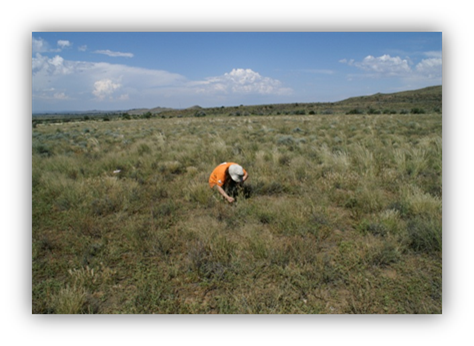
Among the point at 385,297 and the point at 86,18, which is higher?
the point at 86,18

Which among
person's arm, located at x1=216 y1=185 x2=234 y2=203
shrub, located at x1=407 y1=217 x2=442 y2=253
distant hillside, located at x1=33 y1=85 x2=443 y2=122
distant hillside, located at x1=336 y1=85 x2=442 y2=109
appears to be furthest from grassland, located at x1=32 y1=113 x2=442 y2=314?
distant hillside, located at x1=336 y1=85 x2=442 y2=109

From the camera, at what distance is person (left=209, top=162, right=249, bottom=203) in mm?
4586

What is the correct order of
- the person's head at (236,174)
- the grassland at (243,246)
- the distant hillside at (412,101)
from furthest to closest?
the distant hillside at (412,101), the person's head at (236,174), the grassland at (243,246)

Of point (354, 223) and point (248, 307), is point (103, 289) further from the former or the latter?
point (354, 223)

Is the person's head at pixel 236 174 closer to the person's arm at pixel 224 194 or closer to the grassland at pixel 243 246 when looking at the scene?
the person's arm at pixel 224 194

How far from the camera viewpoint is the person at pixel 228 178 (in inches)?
181

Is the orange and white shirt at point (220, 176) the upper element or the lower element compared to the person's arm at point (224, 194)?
upper

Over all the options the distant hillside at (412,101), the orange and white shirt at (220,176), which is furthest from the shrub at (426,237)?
the distant hillside at (412,101)

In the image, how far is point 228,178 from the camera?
500 centimetres

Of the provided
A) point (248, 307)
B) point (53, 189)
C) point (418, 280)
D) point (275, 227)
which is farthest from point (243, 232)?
point (53, 189)

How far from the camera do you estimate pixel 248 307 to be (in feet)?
7.41

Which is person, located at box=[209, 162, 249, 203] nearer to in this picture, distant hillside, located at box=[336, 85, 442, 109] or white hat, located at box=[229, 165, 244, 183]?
white hat, located at box=[229, 165, 244, 183]

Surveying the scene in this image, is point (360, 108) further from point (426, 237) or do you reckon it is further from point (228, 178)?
point (426, 237)

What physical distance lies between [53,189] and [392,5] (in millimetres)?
6579
